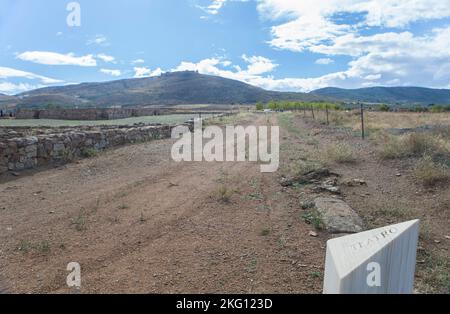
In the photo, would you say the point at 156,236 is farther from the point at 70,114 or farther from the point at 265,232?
the point at 70,114

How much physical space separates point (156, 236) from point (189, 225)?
26.1 inches

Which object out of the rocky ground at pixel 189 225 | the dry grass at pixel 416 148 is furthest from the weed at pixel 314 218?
the dry grass at pixel 416 148

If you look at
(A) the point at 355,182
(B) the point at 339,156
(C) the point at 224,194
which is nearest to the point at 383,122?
(B) the point at 339,156

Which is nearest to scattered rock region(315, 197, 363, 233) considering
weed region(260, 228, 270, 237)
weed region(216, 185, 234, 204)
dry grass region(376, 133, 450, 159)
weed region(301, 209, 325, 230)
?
weed region(301, 209, 325, 230)

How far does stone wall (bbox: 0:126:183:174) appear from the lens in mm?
9508

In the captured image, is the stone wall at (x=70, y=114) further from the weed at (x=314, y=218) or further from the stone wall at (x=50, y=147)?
the weed at (x=314, y=218)

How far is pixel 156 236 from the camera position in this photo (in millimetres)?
5211

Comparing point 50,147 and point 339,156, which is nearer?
point 339,156

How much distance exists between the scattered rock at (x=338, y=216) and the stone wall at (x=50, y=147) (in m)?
8.23

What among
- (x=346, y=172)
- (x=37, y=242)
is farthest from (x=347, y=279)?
(x=346, y=172)

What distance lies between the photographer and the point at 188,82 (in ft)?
643
